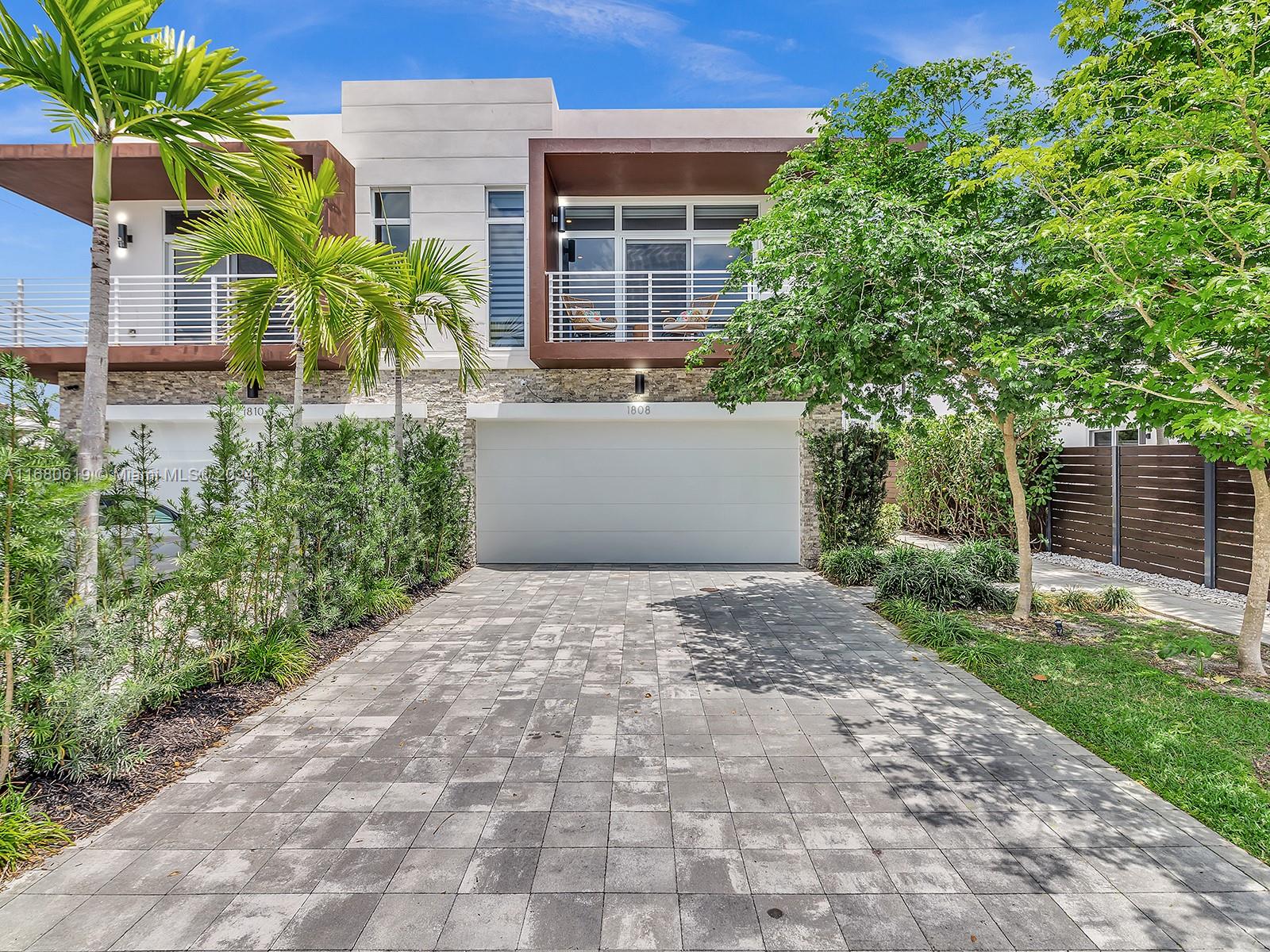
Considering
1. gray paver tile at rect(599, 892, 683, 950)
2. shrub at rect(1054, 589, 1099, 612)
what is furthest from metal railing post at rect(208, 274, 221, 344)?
shrub at rect(1054, 589, 1099, 612)

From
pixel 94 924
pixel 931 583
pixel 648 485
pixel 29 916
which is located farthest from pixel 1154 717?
pixel 648 485

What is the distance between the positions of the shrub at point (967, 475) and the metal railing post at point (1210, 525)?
7.18ft

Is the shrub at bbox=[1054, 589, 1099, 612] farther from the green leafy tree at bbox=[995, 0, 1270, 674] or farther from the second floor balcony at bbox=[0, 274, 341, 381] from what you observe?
the second floor balcony at bbox=[0, 274, 341, 381]

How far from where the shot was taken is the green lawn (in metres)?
3.37

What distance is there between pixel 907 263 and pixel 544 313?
573 cm

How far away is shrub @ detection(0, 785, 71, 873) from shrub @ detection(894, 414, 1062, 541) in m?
10.4

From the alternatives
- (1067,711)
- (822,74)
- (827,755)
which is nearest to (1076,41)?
(822,74)

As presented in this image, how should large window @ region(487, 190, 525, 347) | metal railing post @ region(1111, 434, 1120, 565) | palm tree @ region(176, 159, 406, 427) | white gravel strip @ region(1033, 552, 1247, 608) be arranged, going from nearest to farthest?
palm tree @ region(176, 159, 406, 427) → white gravel strip @ region(1033, 552, 1247, 608) → metal railing post @ region(1111, 434, 1120, 565) → large window @ region(487, 190, 525, 347)

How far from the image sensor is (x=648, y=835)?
10.1ft

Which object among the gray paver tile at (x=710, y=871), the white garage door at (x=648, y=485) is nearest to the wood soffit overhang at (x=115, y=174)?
the white garage door at (x=648, y=485)

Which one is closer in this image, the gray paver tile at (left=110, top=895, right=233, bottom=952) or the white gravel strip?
the gray paver tile at (left=110, top=895, right=233, bottom=952)

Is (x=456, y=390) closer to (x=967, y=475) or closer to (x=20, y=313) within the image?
(x=20, y=313)

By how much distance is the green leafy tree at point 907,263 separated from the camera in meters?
5.82

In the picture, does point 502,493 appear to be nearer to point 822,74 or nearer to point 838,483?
point 838,483
